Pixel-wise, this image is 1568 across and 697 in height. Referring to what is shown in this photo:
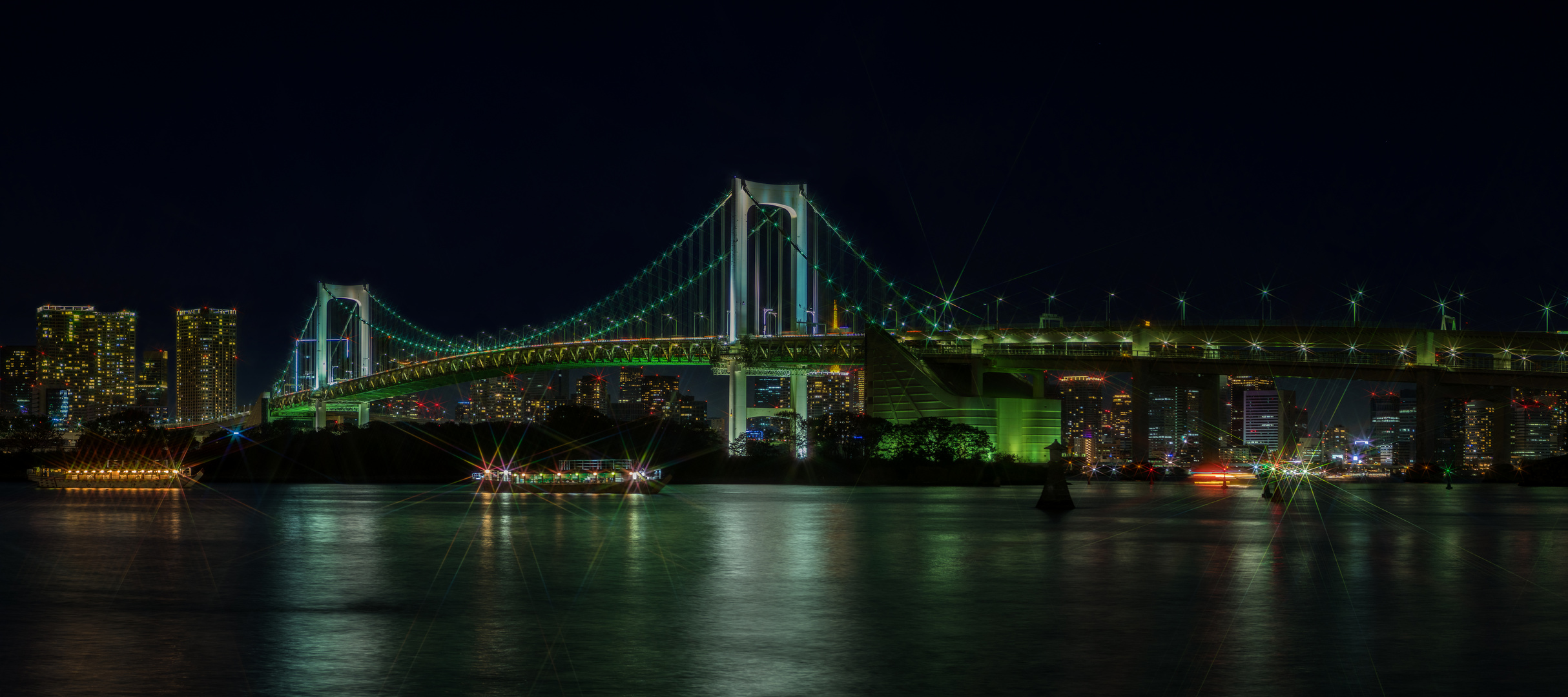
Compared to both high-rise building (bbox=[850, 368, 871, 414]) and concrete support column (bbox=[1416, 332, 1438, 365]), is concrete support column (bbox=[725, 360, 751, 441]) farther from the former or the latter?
concrete support column (bbox=[1416, 332, 1438, 365])

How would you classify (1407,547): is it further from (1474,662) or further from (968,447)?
(968,447)

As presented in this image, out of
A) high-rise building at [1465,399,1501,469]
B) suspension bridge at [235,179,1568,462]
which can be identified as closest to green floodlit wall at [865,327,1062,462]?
suspension bridge at [235,179,1568,462]

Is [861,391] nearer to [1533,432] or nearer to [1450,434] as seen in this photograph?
[1450,434]

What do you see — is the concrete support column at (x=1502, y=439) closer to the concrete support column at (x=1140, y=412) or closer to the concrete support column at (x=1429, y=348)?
the concrete support column at (x=1429, y=348)

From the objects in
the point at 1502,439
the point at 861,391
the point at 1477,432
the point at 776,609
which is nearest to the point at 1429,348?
the point at 1502,439

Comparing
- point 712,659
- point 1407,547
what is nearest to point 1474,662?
point 712,659

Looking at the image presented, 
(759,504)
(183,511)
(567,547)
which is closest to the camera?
(567,547)

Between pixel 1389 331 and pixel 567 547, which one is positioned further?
pixel 1389 331
